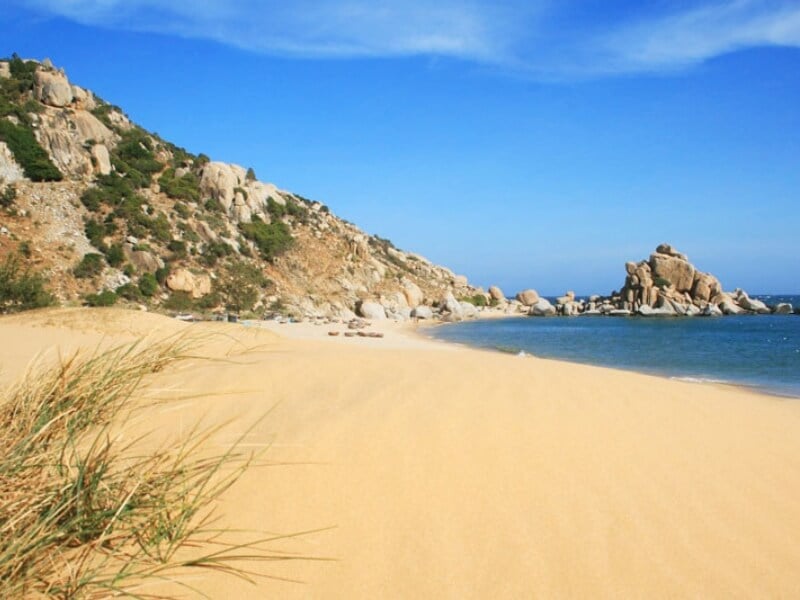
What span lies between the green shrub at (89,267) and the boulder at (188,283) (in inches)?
122

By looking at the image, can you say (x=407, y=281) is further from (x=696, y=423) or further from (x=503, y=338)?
(x=696, y=423)

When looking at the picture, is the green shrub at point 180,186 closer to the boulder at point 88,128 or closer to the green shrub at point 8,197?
the boulder at point 88,128

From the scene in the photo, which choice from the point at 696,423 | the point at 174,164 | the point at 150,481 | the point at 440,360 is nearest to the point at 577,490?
the point at 696,423

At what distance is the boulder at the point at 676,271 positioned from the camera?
158 feet

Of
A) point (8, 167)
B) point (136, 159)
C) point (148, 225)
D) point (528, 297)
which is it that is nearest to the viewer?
point (8, 167)

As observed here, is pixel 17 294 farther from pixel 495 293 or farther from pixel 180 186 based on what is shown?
pixel 495 293

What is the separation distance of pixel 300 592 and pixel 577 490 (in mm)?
1520

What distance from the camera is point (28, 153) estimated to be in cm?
2822

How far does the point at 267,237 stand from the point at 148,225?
8742 millimetres

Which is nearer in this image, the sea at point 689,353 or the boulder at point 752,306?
the sea at point 689,353

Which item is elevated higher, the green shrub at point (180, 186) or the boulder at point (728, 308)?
the green shrub at point (180, 186)

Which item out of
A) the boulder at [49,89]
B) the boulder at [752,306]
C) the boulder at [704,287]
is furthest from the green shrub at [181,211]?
the boulder at [752,306]

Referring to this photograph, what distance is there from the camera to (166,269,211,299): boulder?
26562mm

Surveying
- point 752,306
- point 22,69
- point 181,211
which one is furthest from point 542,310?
point 22,69
